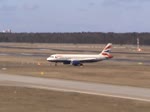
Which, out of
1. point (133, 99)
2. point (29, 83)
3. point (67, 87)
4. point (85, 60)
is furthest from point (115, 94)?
point (85, 60)

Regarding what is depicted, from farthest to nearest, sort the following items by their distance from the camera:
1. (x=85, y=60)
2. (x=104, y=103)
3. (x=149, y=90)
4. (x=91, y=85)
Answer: (x=85, y=60) < (x=91, y=85) < (x=149, y=90) < (x=104, y=103)

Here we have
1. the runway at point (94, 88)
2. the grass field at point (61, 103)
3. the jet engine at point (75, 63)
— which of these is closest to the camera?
the grass field at point (61, 103)

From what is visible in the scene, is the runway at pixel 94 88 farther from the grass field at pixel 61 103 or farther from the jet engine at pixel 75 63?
the jet engine at pixel 75 63

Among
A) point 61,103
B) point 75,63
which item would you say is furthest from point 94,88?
point 75,63

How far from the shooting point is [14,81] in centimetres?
5319

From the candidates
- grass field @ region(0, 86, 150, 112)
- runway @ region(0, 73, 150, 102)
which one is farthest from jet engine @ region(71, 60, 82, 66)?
grass field @ region(0, 86, 150, 112)

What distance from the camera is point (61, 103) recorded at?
3550 centimetres

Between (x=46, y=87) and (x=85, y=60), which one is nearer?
(x=46, y=87)

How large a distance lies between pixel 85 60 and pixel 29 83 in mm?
49974

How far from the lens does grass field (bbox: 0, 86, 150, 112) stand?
32.3 meters

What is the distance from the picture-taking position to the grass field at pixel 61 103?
106 ft

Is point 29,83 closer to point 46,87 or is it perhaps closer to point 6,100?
point 46,87

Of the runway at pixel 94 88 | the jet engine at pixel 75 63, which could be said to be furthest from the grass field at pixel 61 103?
the jet engine at pixel 75 63

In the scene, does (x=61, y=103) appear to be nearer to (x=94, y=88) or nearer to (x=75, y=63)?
(x=94, y=88)
